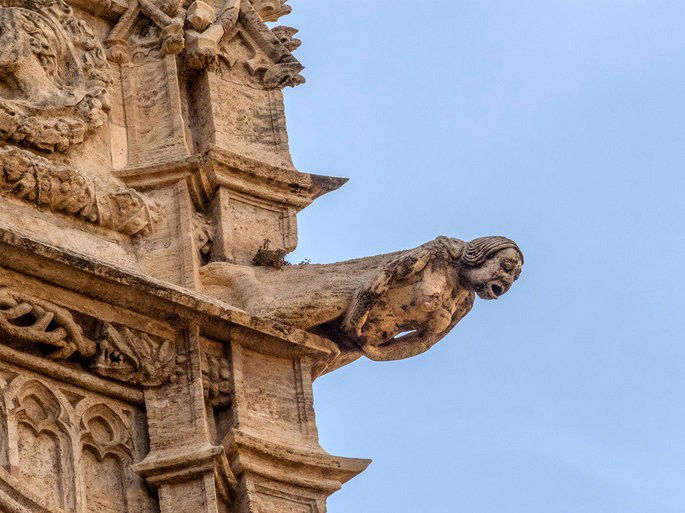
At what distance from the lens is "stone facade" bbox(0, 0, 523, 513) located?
473 inches

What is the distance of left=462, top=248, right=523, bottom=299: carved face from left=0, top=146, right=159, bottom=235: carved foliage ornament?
1681 mm

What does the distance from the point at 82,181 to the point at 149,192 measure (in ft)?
1.92

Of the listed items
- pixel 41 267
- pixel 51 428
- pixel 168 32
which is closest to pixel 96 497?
pixel 51 428

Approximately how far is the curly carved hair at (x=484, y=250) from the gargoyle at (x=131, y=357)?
59.9 inches

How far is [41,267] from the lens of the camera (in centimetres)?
1216

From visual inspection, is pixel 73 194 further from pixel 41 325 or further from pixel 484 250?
pixel 484 250

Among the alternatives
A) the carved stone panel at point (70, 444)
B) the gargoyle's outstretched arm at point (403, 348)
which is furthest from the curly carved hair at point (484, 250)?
the carved stone panel at point (70, 444)

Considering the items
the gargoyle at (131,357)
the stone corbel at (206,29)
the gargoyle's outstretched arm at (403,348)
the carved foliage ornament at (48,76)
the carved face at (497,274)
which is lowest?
the gargoyle at (131,357)

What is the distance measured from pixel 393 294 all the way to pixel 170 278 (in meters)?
1.09

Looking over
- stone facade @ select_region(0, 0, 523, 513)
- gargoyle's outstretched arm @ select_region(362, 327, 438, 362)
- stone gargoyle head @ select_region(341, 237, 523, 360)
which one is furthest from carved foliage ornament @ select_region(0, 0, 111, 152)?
gargoyle's outstretched arm @ select_region(362, 327, 438, 362)

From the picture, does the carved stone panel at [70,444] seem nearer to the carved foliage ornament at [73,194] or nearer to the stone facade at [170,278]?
the stone facade at [170,278]

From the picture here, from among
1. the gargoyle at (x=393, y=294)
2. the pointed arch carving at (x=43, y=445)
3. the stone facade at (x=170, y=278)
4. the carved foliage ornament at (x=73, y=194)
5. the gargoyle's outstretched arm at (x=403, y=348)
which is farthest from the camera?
the gargoyle's outstretched arm at (x=403, y=348)

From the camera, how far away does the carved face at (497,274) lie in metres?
12.8

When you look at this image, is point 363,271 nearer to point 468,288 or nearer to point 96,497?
point 468,288
